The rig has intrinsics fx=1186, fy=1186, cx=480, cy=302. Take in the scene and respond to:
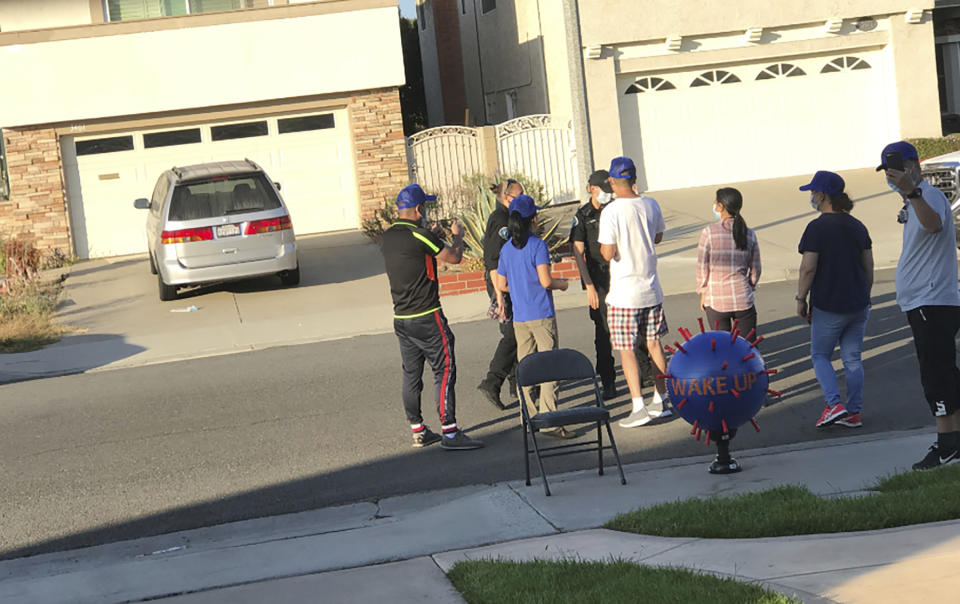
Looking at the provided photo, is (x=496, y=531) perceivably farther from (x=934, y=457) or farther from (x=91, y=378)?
(x=91, y=378)

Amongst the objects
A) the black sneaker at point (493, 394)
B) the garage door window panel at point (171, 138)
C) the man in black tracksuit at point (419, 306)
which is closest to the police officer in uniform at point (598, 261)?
the black sneaker at point (493, 394)

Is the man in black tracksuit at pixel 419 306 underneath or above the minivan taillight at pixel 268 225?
underneath

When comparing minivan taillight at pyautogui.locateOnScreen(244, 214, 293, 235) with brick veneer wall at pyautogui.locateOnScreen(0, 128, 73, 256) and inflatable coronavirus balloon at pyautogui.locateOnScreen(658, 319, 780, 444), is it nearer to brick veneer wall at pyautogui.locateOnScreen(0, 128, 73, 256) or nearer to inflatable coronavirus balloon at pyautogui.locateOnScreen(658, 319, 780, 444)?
brick veneer wall at pyautogui.locateOnScreen(0, 128, 73, 256)

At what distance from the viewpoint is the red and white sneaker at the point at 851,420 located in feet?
28.0

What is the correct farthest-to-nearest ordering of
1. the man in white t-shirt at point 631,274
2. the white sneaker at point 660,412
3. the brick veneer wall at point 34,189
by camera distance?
the brick veneer wall at point 34,189, the white sneaker at point 660,412, the man in white t-shirt at point 631,274

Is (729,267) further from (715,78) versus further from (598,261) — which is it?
(715,78)

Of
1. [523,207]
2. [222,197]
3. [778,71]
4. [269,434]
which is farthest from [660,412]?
[778,71]

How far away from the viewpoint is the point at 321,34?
2197cm

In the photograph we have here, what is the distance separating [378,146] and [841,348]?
15.2m

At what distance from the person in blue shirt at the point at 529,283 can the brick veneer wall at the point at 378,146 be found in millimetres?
13673

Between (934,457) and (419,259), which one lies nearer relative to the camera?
(934,457)

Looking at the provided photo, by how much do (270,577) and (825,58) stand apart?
2158cm

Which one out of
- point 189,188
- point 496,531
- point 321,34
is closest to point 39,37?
point 321,34

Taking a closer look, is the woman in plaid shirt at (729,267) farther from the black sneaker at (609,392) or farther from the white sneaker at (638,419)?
the black sneaker at (609,392)
